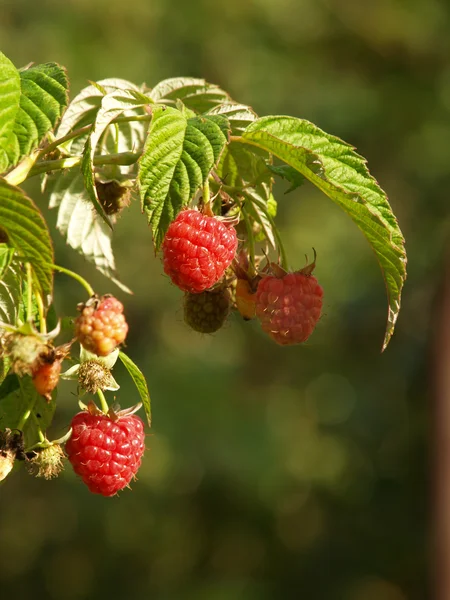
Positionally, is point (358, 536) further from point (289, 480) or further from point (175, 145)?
point (175, 145)

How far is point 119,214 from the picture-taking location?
1.75 m

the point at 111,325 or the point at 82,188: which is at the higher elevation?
the point at 111,325

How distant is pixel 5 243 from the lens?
128 centimetres

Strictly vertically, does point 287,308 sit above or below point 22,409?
above

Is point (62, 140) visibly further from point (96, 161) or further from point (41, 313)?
point (41, 313)

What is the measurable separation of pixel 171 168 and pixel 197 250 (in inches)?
5.6

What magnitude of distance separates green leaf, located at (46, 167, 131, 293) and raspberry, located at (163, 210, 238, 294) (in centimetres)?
33

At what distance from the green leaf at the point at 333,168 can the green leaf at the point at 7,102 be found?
0.33m

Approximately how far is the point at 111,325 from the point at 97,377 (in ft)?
0.79

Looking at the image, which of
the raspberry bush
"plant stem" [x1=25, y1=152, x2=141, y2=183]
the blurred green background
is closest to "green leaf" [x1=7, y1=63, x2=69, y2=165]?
the raspberry bush

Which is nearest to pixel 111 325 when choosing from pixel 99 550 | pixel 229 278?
pixel 229 278

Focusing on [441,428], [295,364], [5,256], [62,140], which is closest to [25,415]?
[5,256]

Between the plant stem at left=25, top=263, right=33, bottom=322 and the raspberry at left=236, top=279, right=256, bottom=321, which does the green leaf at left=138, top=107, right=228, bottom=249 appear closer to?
the plant stem at left=25, top=263, right=33, bottom=322

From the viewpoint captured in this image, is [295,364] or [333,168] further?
[295,364]
